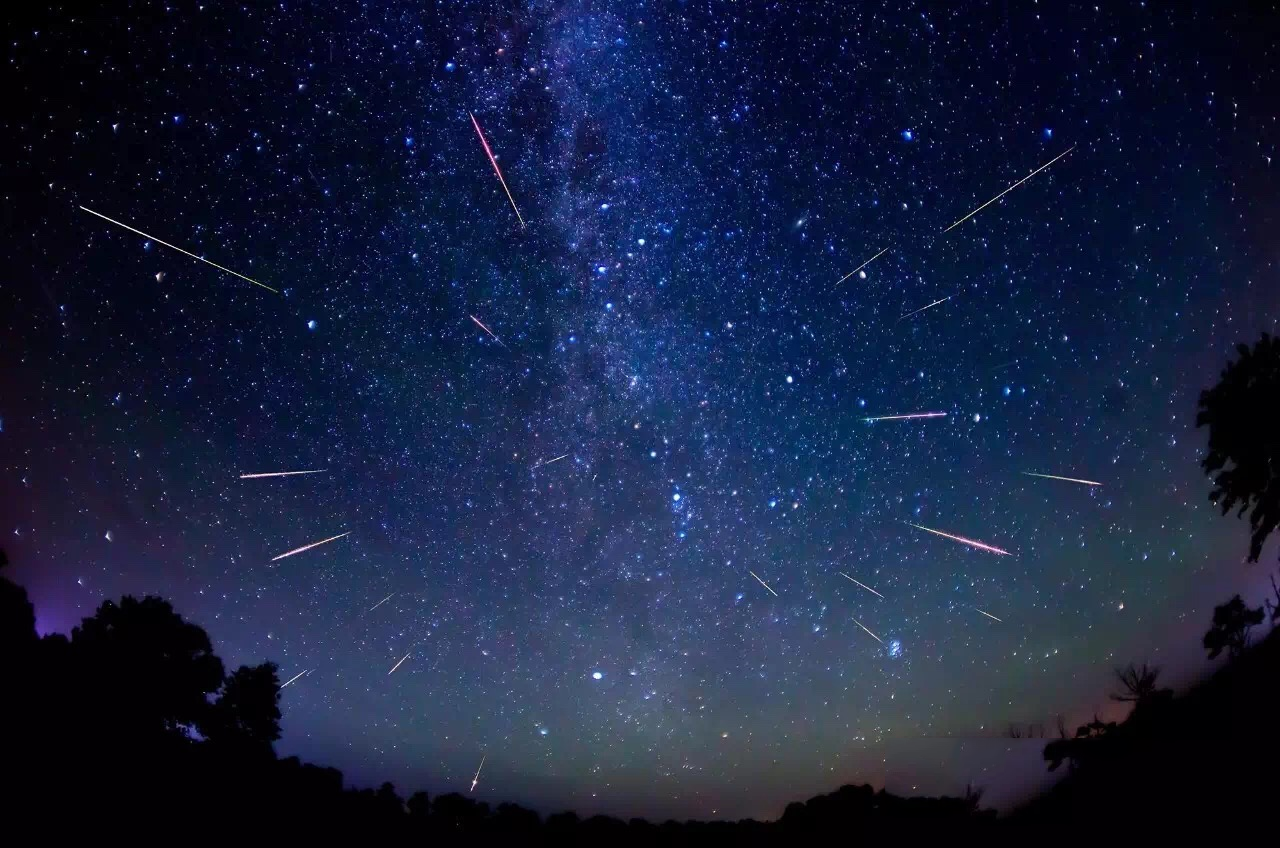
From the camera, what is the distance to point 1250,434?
12.2 meters

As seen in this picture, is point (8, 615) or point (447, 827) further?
point (8, 615)

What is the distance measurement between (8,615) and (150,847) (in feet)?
34.0

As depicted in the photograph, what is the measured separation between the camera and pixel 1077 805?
869cm

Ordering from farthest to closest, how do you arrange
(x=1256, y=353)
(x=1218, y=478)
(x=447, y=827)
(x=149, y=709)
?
(x=149, y=709)
(x=1218, y=478)
(x=1256, y=353)
(x=447, y=827)

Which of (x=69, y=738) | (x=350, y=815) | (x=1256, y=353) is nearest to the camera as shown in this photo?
(x=69, y=738)

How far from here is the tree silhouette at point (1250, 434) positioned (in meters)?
12.0

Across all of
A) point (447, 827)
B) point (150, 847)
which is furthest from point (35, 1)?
point (447, 827)

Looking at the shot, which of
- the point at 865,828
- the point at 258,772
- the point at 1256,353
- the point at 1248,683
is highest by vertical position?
the point at 1256,353

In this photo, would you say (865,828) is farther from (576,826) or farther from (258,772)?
(258,772)

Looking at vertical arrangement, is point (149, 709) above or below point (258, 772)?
above

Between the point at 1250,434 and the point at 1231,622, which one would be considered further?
the point at 1231,622

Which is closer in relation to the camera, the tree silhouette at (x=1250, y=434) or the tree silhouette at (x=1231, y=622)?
the tree silhouette at (x=1250, y=434)

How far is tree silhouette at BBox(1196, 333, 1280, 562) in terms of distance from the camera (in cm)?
1202

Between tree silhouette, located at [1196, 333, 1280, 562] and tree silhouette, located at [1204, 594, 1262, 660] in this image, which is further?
tree silhouette, located at [1204, 594, 1262, 660]
